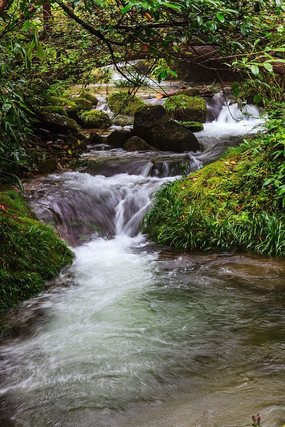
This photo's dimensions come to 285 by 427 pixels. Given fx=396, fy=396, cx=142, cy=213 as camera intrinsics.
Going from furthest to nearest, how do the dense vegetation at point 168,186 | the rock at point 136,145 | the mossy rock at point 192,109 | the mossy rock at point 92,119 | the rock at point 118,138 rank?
the mossy rock at point 192,109 → the mossy rock at point 92,119 → the rock at point 118,138 → the rock at point 136,145 → the dense vegetation at point 168,186

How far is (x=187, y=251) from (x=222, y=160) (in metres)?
2.17

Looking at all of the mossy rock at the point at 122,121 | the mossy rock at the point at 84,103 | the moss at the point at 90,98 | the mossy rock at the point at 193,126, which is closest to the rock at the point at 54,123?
the mossy rock at the point at 122,121

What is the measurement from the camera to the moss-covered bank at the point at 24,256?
15.4ft

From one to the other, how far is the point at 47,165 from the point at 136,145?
318 centimetres

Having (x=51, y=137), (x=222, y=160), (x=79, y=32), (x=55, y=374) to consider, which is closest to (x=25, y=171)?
(x=51, y=137)

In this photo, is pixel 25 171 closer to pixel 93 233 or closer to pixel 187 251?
pixel 93 233

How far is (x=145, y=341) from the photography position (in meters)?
3.85

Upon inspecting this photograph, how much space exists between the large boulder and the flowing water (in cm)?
462

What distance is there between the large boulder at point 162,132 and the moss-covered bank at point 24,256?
19.4 ft

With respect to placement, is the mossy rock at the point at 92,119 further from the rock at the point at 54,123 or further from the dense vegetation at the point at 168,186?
the dense vegetation at the point at 168,186

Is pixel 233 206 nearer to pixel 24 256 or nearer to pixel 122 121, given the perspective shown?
pixel 24 256

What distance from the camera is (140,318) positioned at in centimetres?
435

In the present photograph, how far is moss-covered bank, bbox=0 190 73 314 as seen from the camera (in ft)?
15.4

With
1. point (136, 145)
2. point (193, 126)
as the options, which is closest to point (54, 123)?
point (136, 145)
